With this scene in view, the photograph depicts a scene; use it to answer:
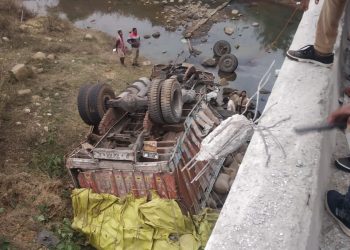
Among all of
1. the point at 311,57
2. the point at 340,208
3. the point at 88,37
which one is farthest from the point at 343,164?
the point at 88,37

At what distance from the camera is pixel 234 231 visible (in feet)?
6.93

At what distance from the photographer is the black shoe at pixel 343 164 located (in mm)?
2967

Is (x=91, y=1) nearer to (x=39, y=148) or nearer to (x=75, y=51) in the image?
(x=75, y=51)

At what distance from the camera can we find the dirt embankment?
7148 millimetres

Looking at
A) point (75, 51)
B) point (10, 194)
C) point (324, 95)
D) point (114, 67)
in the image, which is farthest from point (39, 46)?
point (324, 95)

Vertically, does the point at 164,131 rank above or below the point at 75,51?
above

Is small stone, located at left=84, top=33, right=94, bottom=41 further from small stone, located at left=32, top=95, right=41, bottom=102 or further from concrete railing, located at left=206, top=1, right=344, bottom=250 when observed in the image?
concrete railing, located at left=206, top=1, right=344, bottom=250

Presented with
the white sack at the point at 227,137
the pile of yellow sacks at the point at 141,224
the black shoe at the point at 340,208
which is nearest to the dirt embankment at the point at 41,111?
the pile of yellow sacks at the point at 141,224

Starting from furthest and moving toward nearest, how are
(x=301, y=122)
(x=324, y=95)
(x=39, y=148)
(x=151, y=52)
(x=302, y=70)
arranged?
(x=151, y=52), (x=39, y=148), (x=302, y=70), (x=324, y=95), (x=301, y=122)

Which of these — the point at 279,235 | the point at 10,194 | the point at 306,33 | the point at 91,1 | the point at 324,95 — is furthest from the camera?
the point at 91,1

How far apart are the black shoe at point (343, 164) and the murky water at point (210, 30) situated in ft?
31.3

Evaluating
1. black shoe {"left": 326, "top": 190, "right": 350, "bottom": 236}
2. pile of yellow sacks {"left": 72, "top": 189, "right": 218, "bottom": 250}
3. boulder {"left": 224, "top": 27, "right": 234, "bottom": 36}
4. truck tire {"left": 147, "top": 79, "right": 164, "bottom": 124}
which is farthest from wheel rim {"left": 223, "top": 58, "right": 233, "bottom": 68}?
black shoe {"left": 326, "top": 190, "right": 350, "bottom": 236}

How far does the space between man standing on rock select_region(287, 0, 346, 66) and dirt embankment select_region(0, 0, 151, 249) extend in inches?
191

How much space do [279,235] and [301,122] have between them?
40.7 inches
